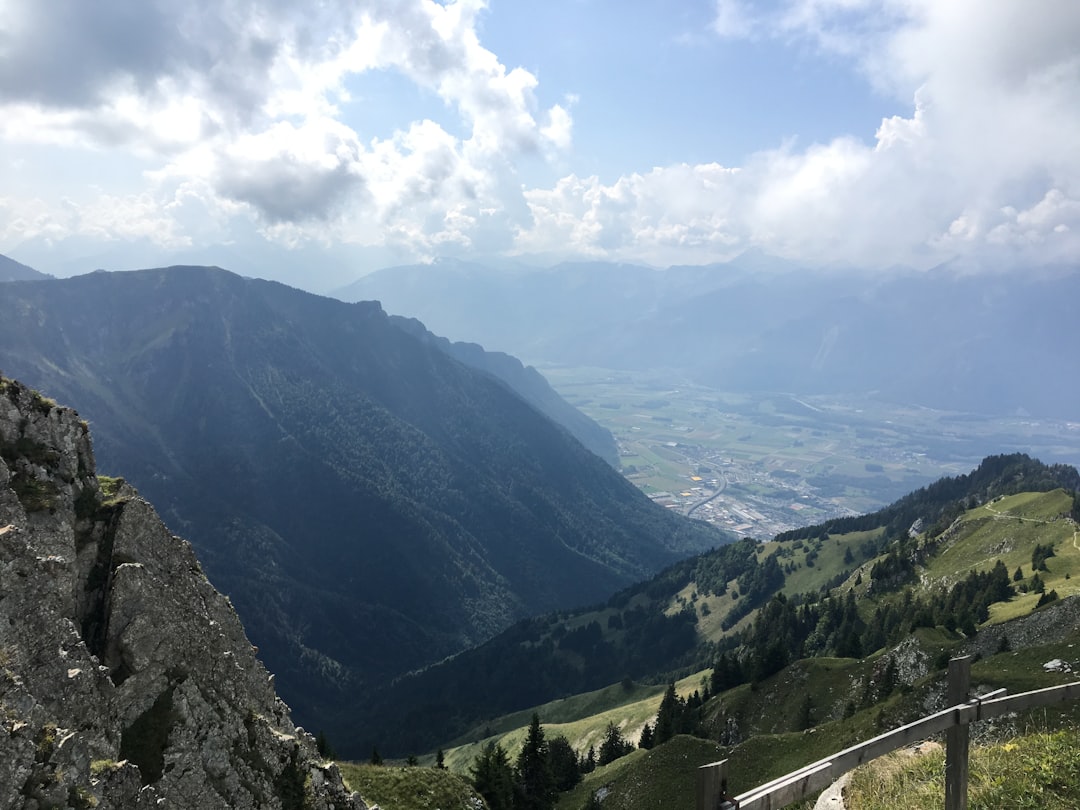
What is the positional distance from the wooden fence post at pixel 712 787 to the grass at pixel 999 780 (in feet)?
32.3

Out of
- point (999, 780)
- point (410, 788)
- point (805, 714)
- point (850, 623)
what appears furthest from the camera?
point (850, 623)

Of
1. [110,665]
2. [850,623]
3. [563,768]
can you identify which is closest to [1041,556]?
[850,623]

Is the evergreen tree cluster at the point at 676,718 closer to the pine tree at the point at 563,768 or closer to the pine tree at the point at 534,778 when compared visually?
the pine tree at the point at 563,768

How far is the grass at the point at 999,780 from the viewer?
47.1 ft

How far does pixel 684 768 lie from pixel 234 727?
5221 centimetres

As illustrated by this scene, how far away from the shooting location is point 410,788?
55625 millimetres

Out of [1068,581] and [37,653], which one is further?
[1068,581]

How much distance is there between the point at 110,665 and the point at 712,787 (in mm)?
32805

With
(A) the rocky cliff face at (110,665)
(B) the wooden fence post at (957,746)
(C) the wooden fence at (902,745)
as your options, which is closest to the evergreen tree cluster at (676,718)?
(A) the rocky cliff face at (110,665)

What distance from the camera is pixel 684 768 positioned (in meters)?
66.8

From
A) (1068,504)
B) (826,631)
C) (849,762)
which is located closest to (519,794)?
(849,762)

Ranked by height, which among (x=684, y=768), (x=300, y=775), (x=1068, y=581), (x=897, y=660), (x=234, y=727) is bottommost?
(x=684, y=768)

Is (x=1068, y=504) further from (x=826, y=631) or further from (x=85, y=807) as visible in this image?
(x=85, y=807)

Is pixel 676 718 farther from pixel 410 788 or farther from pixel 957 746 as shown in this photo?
pixel 957 746
